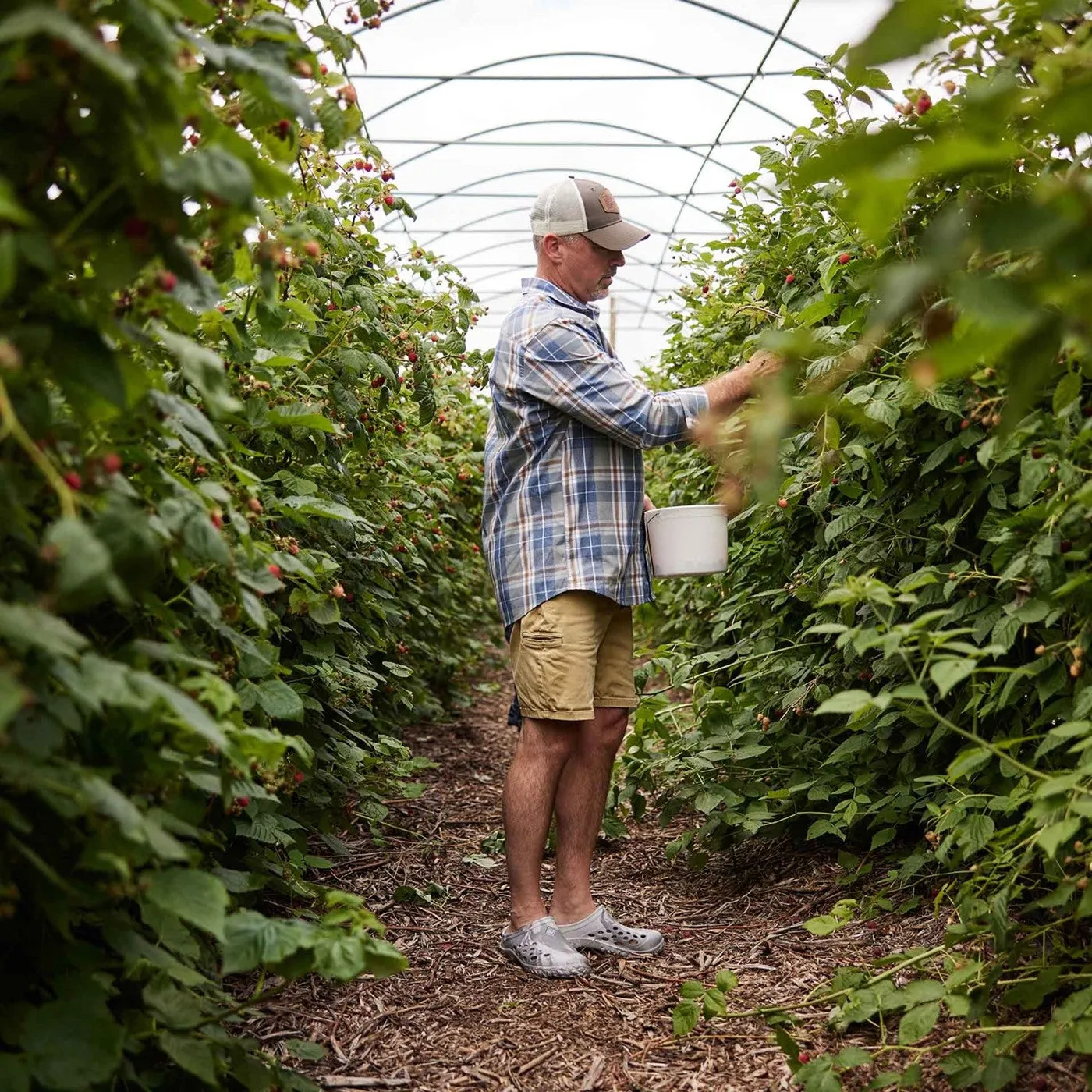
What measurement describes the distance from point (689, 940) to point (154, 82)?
7.61 feet

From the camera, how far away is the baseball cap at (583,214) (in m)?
2.77

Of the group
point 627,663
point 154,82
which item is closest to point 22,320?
point 154,82

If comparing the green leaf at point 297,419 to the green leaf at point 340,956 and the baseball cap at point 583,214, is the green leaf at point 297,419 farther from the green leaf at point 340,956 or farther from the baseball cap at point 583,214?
the baseball cap at point 583,214

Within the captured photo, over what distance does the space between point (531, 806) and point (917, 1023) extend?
1078 millimetres

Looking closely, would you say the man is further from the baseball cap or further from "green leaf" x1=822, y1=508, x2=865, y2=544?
"green leaf" x1=822, y1=508, x2=865, y2=544

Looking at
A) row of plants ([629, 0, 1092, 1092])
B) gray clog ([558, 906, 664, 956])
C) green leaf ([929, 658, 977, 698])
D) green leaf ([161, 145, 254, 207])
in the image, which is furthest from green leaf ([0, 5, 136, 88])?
gray clog ([558, 906, 664, 956])

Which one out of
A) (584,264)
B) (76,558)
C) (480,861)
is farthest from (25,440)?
(480,861)

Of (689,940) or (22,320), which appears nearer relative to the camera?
(22,320)

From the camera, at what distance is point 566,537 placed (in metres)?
2.65

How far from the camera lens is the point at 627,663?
2.87 meters

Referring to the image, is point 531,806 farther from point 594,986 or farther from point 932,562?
point 932,562

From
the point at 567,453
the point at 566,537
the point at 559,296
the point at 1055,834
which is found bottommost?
the point at 1055,834

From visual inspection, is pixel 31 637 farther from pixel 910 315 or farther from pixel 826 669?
pixel 826 669

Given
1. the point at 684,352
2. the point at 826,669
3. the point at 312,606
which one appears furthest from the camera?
the point at 684,352
